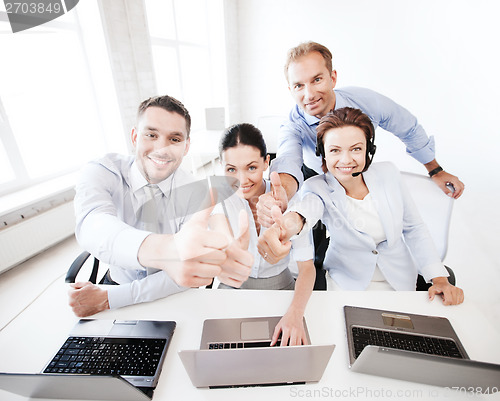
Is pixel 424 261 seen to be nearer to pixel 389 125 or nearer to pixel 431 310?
pixel 431 310

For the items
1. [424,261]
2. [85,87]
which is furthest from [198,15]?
[424,261]

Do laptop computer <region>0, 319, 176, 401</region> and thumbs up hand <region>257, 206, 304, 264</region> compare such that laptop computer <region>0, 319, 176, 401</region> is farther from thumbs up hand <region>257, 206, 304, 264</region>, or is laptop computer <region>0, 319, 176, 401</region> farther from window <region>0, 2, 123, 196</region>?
window <region>0, 2, 123, 196</region>

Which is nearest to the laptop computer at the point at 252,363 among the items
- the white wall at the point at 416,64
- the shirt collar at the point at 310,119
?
the shirt collar at the point at 310,119

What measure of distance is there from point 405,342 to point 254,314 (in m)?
0.35

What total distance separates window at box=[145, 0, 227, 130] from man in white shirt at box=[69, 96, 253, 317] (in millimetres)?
199

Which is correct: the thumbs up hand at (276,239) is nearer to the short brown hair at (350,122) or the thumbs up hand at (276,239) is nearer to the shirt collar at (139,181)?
the shirt collar at (139,181)

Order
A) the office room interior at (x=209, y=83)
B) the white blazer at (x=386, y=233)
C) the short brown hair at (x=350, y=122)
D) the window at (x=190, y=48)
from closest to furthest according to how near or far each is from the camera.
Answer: the short brown hair at (x=350, y=122) < the white blazer at (x=386, y=233) < the window at (x=190, y=48) < the office room interior at (x=209, y=83)

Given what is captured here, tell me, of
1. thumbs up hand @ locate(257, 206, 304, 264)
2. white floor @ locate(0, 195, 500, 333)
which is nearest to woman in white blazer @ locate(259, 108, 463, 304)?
thumbs up hand @ locate(257, 206, 304, 264)

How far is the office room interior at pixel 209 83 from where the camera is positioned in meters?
1.33

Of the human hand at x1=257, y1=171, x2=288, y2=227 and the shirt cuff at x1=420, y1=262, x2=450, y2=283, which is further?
the shirt cuff at x1=420, y1=262, x2=450, y2=283

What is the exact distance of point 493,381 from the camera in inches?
16.9

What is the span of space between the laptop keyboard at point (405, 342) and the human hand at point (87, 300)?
0.64m

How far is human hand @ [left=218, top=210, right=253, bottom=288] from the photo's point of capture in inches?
15.6

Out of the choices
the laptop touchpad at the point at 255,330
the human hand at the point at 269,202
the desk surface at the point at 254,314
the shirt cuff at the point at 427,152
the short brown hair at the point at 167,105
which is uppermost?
the short brown hair at the point at 167,105
